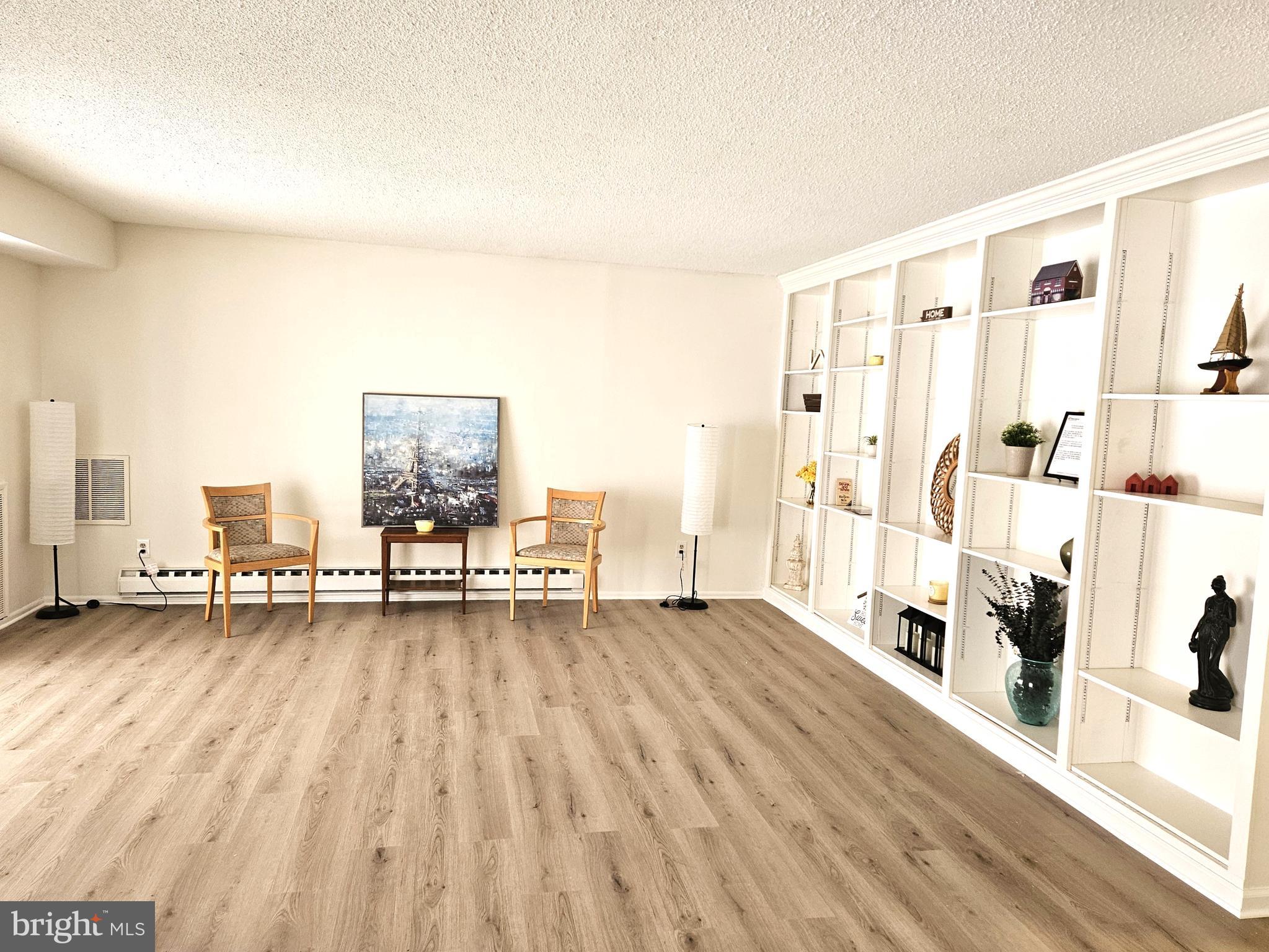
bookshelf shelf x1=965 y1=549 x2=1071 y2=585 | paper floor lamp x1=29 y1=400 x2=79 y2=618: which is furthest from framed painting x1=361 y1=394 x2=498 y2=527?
bookshelf shelf x1=965 y1=549 x2=1071 y2=585

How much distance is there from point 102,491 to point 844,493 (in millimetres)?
5015

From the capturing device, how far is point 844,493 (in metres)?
5.70

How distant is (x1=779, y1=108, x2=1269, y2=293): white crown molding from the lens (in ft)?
8.86

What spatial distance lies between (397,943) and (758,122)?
111 inches

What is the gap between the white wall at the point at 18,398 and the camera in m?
5.01

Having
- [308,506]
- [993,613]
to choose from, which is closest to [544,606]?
[308,506]

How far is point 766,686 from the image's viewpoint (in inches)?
180

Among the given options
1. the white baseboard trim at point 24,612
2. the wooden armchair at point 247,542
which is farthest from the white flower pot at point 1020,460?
the white baseboard trim at point 24,612

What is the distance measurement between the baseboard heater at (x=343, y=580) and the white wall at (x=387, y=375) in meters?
0.11

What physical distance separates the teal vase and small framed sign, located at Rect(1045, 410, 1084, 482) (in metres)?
0.85

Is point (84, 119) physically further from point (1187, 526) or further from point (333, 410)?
point (1187, 526)

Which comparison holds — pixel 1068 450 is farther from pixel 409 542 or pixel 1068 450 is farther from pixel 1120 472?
pixel 409 542

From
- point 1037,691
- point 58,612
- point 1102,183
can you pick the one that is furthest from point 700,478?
point 58,612

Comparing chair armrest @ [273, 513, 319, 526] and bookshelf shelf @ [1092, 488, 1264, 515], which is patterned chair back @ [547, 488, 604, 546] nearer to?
chair armrest @ [273, 513, 319, 526]
